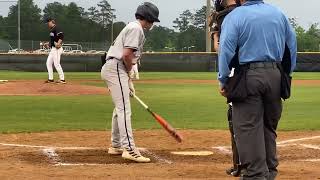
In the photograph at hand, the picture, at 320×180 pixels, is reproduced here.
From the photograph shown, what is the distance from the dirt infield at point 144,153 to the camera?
21.5 feet

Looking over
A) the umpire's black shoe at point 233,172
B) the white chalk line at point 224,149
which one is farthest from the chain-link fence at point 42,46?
the umpire's black shoe at point 233,172

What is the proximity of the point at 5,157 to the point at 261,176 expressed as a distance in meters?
3.91

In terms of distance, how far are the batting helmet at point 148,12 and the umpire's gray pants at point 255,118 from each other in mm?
2740

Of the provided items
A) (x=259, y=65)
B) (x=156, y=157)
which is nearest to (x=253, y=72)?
(x=259, y=65)

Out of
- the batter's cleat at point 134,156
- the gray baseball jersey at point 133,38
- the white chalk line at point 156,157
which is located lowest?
the white chalk line at point 156,157

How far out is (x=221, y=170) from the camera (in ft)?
22.4

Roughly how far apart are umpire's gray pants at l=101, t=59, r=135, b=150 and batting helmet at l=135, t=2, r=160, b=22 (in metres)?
0.66

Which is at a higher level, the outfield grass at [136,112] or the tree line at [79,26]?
the tree line at [79,26]

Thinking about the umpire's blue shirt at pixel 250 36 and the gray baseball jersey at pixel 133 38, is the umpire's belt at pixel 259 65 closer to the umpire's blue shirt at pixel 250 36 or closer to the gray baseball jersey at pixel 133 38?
the umpire's blue shirt at pixel 250 36

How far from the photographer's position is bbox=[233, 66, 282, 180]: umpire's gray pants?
4.93 m

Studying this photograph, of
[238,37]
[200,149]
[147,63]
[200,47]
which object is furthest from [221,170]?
[200,47]

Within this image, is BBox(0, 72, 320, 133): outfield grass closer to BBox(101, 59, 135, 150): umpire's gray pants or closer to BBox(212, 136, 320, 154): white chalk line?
BBox(212, 136, 320, 154): white chalk line

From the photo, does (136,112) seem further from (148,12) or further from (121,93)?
(148,12)

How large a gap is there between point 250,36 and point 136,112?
28.9ft
